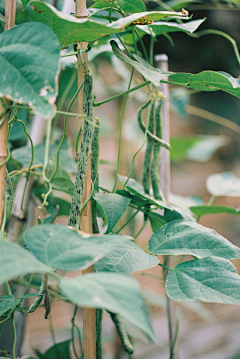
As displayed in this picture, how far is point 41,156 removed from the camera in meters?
0.62

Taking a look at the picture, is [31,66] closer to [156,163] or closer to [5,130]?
[5,130]

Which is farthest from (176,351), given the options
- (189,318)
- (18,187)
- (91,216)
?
(189,318)

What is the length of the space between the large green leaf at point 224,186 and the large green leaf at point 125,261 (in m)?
0.47

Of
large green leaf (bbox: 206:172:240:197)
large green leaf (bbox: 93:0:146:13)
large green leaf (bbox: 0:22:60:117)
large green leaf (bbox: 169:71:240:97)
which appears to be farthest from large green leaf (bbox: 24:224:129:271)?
large green leaf (bbox: 206:172:240:197)

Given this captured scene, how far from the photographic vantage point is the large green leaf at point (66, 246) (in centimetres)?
23

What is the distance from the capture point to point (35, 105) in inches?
9.6

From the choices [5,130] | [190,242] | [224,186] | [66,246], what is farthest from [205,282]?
[224,186]

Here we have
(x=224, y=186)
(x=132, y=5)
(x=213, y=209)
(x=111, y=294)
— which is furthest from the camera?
(x=224, y=186)

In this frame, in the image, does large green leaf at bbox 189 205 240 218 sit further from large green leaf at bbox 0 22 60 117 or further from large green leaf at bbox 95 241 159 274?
large green leaf at bbox 0 22 60 117

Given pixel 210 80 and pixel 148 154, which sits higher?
pixel 210 80

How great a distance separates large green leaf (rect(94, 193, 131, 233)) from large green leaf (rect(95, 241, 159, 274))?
4 centimetres

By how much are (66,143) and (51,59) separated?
0.51m

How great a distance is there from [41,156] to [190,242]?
38 cm

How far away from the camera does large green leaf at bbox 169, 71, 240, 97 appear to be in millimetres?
345
